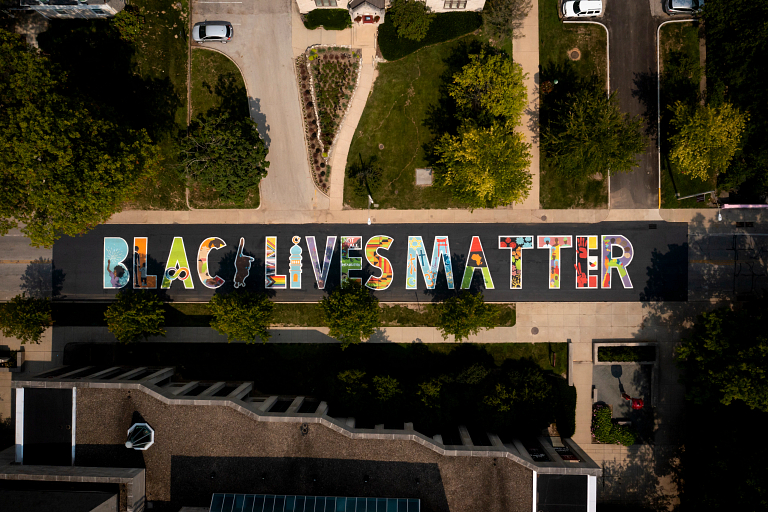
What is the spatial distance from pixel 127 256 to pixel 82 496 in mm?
20288

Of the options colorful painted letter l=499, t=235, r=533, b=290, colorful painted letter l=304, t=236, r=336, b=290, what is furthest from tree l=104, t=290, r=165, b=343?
colorful painted letter l=499, t=235, r=533, b=290

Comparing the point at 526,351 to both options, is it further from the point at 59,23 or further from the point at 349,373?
the point at 59,23

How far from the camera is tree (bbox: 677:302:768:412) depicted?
32.3m

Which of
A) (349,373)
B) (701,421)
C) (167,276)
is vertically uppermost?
(167,276)

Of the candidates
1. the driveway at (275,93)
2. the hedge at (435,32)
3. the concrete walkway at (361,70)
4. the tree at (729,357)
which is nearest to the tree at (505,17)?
the hedge at (435,32)

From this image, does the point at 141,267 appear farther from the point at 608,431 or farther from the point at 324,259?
the point at 608,431

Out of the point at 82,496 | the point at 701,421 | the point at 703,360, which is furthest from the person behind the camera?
the point at 701,421

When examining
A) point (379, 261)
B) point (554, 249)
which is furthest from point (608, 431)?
point (379, 261)

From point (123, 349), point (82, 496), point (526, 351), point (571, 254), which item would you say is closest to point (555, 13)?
point (571, 254)

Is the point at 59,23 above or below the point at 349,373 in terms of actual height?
above

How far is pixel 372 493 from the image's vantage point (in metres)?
32.2

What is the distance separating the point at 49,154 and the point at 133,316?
1424 centimetres

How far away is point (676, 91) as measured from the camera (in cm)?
3856

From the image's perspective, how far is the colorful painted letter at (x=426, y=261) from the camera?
39031 mm
